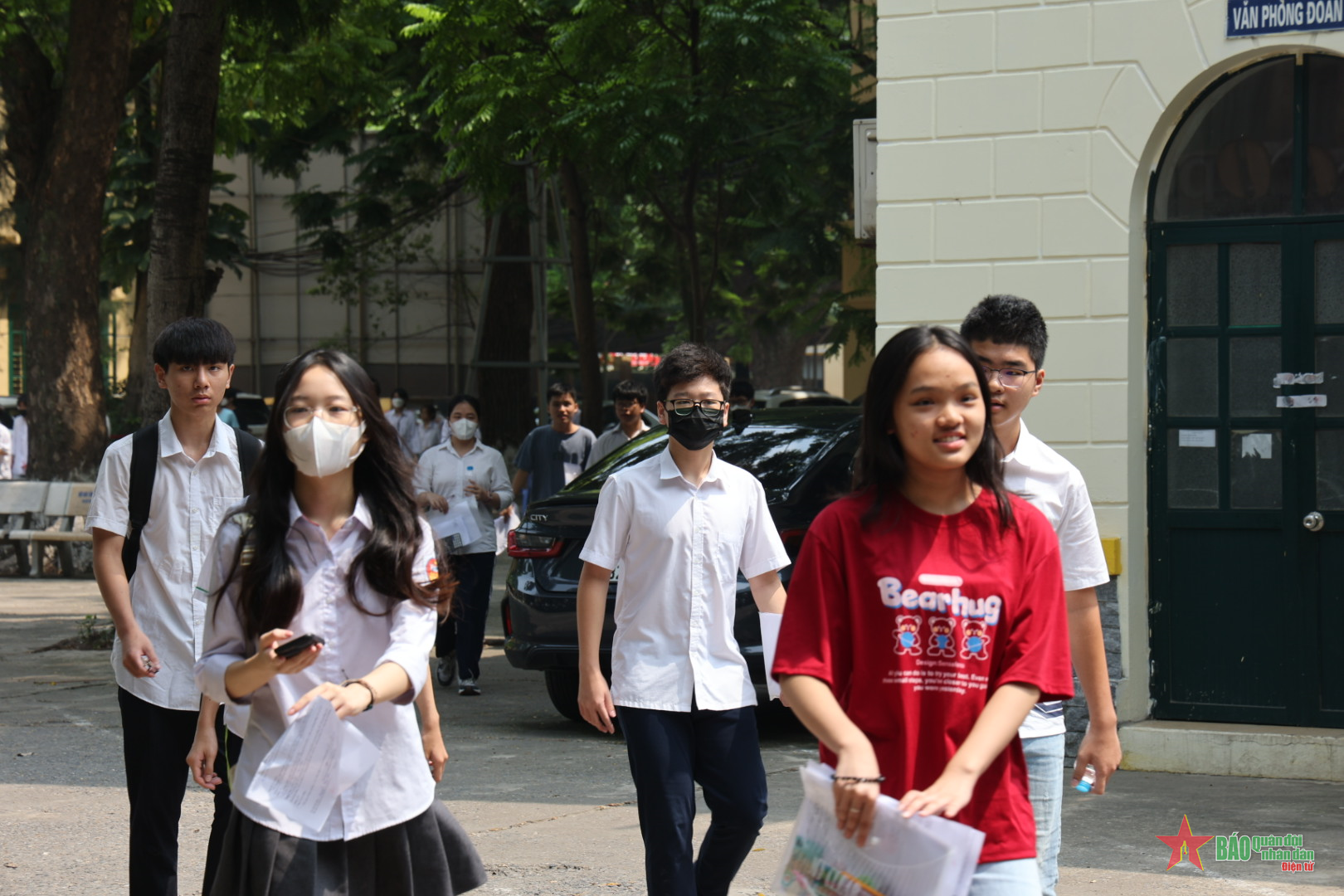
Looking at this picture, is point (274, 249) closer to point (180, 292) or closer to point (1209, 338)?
point (180, 292)

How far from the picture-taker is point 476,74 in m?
14.9

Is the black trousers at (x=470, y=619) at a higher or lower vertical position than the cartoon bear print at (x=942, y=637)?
lower

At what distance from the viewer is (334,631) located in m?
3.25

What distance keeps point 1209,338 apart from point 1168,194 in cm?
72

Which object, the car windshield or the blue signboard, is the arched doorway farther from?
the car windshield

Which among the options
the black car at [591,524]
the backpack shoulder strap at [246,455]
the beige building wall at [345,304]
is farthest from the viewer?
the beige building wall at [345,304]

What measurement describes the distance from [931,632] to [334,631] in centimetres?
118

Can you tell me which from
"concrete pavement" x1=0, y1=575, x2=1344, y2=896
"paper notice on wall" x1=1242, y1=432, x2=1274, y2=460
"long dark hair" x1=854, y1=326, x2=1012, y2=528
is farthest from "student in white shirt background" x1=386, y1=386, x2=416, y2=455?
"long dark hair" x1=854, y1=326, x2=1012, y2=528

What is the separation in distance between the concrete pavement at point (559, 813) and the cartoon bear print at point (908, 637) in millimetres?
2995

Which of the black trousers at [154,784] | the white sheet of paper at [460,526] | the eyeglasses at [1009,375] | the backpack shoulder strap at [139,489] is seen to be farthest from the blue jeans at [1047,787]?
the white sheet of paper at [460,526]

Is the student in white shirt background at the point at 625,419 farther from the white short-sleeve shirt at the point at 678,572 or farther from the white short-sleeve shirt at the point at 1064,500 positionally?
the white short-sleeve shirt at the point at 1064,500

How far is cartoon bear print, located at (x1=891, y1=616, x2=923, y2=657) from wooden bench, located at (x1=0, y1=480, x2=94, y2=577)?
50.8ft

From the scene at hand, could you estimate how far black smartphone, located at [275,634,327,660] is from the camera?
9.95 feet

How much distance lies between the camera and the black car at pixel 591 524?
8219mm
